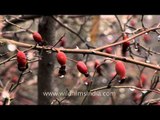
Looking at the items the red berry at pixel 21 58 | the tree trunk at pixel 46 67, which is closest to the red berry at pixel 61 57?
the red berry at pixel 21 58

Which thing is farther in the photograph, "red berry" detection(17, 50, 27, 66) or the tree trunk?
the tree trunk

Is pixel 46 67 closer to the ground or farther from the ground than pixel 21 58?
closer to the ground

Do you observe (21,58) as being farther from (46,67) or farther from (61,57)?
(46,67)

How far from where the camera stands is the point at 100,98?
376 cm

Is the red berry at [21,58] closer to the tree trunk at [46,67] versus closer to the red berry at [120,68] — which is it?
the red berry at [120,68]

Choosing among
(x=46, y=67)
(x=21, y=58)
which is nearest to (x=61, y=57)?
(x=21, y=58)

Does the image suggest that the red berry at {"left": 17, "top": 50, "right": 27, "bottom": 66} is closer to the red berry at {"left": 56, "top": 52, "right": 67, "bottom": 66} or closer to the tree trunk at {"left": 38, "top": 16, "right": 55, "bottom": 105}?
the red berry at {"left": 56, "top": 52, "right": 67, "bottom": 66}

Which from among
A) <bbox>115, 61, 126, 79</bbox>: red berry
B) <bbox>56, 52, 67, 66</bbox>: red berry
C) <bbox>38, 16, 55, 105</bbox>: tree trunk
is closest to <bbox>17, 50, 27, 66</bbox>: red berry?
<bbox>56, 52, 67, 66</bbox>: red berry

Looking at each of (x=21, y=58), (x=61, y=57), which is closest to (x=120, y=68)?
(x=61, y=57)

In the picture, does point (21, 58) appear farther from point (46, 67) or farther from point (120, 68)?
point (46, 67)

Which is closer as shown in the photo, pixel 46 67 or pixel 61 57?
pixel 61 57
